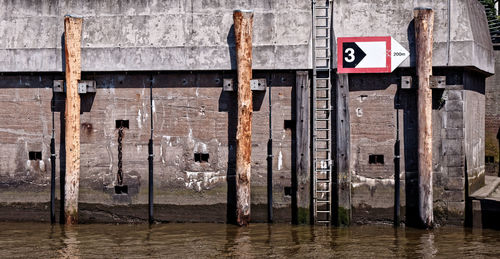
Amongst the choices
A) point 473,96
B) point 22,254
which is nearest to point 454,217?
point 473,96

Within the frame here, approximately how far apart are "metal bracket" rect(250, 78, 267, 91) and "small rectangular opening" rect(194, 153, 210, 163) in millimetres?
1974

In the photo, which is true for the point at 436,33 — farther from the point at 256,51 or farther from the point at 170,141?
the point at 170,141

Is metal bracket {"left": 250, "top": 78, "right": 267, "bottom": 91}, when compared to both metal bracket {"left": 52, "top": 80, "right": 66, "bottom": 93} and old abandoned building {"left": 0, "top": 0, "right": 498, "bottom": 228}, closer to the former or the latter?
old abandoned building {"left": 0, "top": 0, "right": 498, "bottom": 228}

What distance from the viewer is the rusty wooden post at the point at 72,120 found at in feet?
58.9

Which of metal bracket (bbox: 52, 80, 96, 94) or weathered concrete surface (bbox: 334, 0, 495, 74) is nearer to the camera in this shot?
weathered concrete surface (bbox: 334, 0, 495, 74)

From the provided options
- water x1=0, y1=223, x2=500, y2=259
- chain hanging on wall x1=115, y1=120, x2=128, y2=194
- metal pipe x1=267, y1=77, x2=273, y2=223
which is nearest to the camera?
water x1=0, y1=223, x2=500, y2=259

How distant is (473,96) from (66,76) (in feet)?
32.2

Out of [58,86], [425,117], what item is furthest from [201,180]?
[425,117]

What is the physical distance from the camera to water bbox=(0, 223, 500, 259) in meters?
15.0

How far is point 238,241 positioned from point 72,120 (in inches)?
202

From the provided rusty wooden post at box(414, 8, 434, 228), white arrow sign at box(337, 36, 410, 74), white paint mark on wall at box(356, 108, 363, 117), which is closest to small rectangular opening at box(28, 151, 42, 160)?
white arrow sign at box(337, 36, 410, 74)

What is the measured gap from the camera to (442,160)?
17.1 meters

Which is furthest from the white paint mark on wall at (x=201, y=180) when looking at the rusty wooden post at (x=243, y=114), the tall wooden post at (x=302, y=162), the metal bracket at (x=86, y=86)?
the metal bracket at (x=86, y=86)

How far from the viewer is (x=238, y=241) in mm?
16047
